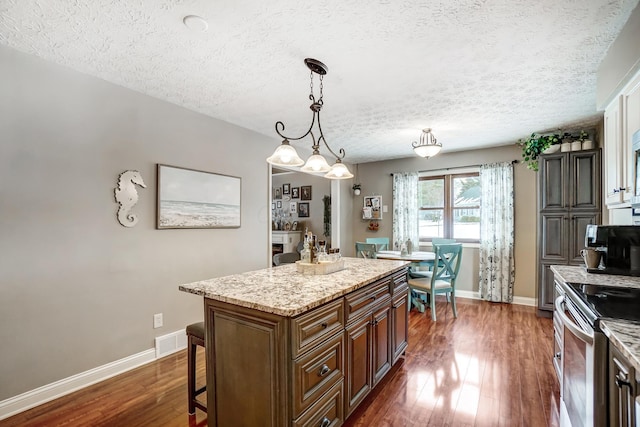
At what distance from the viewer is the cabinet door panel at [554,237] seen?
151 inches

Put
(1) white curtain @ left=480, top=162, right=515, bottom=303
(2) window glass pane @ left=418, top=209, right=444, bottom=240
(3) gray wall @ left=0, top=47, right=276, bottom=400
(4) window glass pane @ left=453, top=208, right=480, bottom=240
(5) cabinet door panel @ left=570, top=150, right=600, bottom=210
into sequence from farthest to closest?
(2) window glass pane @ left=418, top=209, right=444, bottom=240 < (4) window glass pane @ left=453, top=208, right=480, bottom=240 < (1) white curtain @ left=480, top=162, right=515, bottom=303 < (5) cabinet door panel @ left=570, top=150, right=600, bottom=210 < (3) gray wall @ left=0, top=47, right=276, bottom=400

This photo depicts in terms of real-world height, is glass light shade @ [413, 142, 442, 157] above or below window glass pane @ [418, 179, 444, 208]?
above

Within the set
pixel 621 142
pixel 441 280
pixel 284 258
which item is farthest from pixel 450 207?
pixel 284 258

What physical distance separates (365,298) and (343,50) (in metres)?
1.71

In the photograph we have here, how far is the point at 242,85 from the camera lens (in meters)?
2.63

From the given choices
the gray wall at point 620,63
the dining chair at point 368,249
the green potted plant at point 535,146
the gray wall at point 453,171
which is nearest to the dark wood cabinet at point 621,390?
the gray wall at point 620,63

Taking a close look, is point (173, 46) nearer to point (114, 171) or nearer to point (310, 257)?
point (114, 171)

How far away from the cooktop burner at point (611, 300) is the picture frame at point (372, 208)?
4053 millimetres

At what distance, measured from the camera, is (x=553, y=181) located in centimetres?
388

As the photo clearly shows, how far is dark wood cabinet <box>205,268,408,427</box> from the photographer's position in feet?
4.63

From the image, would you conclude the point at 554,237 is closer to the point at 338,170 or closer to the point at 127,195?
the point at 338,170

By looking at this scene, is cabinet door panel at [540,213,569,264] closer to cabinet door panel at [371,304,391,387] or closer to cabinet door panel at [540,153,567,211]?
cabinet door panel at [540,153,567,211]

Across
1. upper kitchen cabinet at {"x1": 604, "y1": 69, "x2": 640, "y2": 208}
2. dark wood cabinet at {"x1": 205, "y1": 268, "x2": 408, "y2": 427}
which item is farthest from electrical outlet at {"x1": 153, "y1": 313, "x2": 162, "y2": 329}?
upper kitchen cabinet at {"x1": 604, "y1": 69, "x2": 640, "y2": 208}

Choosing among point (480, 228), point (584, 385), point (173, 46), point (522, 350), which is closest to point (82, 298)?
point (173, 46)
